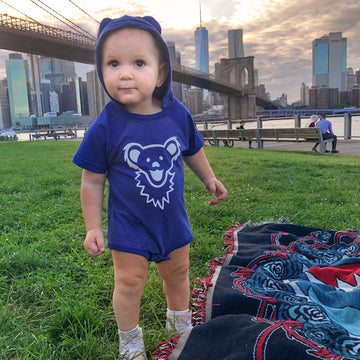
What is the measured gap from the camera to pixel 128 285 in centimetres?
142

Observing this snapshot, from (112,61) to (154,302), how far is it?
113 centimetres

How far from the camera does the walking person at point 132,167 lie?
1362 mm

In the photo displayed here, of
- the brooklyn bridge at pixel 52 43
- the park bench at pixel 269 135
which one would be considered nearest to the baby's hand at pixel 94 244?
the park bench at pixel 269 135

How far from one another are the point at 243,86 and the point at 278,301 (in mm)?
47260

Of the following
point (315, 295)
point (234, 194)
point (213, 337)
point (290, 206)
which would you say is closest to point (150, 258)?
point (213, 337)

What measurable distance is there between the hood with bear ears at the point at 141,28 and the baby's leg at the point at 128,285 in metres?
0.61

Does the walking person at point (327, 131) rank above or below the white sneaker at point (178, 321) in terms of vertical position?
above

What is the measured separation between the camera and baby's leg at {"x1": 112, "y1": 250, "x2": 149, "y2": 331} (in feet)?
4.60

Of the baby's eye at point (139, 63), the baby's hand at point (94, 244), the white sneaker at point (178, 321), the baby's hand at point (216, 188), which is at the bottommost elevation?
the white sneaker at point (178, 321)

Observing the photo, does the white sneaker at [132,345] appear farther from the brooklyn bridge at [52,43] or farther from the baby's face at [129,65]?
the brooklyn bridge at [52,43]

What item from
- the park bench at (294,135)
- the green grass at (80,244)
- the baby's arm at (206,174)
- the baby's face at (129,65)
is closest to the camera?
the baby's face at (129,65)

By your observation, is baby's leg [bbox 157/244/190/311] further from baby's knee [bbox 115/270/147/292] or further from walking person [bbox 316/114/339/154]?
walking person [bbox 316/114/339/154]

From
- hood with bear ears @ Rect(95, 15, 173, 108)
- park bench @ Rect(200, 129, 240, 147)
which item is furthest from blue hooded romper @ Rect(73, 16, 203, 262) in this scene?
park bench @ Rect(200, 129, 240, 147)

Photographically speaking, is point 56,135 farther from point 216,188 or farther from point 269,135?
point 216,188
